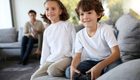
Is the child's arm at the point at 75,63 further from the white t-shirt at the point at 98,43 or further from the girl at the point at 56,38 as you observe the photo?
the girl at the point at 56,38

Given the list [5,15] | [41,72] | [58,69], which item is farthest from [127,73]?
[5,15]

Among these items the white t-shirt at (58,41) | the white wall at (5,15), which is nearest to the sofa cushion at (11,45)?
the white wall at (5,15)

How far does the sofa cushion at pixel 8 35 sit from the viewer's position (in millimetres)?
5578

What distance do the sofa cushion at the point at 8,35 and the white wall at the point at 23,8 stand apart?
37 centimetres

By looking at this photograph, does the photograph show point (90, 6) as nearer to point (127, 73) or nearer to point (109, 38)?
point (109, 38)

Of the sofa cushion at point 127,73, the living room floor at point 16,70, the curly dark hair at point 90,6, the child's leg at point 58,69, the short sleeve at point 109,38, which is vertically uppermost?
the curly dark hair at point 90,6

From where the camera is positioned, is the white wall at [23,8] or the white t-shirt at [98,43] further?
the white wall at [23,8]

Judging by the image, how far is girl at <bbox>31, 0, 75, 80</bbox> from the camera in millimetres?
2121

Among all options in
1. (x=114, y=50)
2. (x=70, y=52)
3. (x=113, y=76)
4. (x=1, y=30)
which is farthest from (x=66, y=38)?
(x=1, y=30)

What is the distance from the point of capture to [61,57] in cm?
211

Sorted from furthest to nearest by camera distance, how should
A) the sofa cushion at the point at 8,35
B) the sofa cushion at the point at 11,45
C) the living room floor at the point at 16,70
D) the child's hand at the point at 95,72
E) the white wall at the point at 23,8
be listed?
the white wall at the point at 23,8, the sofa cushion at the point at 8,35, the sofa cushion at the point at 11,45, the living room floor at the point at 16,70, the child's hand at the point at 95,72

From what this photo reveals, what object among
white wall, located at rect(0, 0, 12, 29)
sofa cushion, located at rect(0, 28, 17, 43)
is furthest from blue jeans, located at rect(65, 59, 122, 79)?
A: white wall, located at rect(0, 0, 12, 29)

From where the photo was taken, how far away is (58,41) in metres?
2.17

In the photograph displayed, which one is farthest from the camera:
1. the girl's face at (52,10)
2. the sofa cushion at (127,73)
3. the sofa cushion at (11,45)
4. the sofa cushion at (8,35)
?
the sofa cushion at (8,35)
